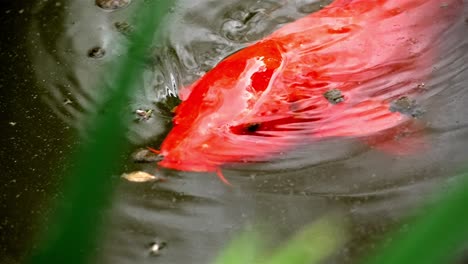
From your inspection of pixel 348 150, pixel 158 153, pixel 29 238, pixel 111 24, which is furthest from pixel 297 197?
pixel 111 24

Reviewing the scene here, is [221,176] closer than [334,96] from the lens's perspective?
Yes

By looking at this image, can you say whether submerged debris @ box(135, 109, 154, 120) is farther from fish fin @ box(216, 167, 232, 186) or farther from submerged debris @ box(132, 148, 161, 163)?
fish fin @ box(216, 167, 232, 186)

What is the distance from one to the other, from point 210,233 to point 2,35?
1166 mm

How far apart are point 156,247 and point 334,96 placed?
0.73 metres

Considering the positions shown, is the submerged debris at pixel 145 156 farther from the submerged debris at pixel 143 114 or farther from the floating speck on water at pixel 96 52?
the floating speck on water at pixel 96 52

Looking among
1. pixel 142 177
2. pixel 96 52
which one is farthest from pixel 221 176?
pixel 96 52

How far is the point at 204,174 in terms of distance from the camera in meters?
1.70

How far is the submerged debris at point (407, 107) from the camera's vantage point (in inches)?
73.7

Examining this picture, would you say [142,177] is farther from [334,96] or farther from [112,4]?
[112,4]

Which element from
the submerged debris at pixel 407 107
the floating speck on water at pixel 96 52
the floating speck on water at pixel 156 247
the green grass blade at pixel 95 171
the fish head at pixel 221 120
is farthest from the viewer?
the floating speck on water at pixel 96 52

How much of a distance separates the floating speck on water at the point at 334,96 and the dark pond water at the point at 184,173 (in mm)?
175

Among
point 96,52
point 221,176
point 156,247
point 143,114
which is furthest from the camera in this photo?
point 96,52

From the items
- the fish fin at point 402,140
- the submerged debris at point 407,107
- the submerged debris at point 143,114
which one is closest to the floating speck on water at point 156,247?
the submerged debris at point 143,114

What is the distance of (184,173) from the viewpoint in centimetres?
169
